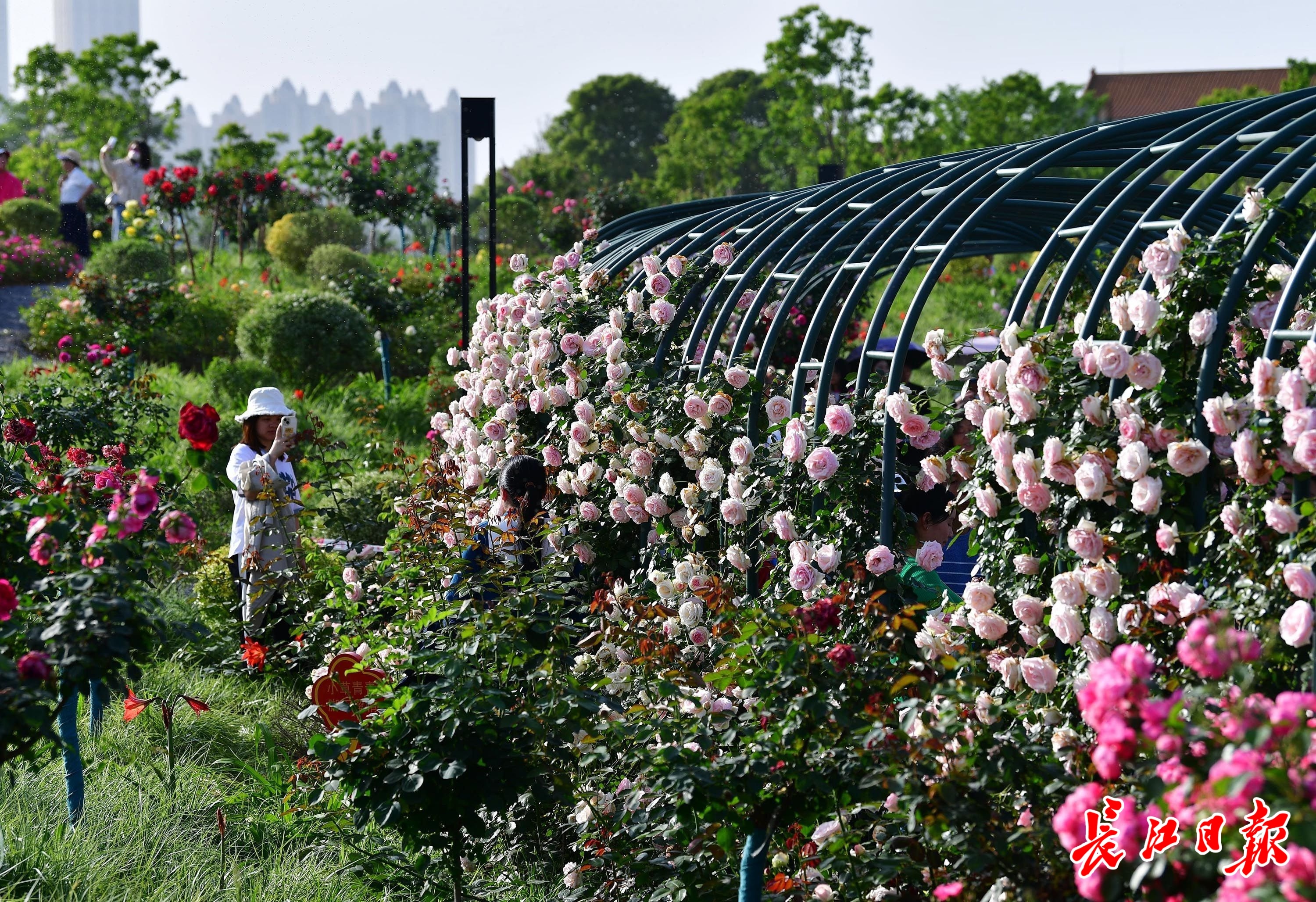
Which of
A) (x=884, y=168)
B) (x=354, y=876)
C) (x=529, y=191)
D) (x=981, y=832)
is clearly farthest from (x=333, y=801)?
(x=529, y=191)

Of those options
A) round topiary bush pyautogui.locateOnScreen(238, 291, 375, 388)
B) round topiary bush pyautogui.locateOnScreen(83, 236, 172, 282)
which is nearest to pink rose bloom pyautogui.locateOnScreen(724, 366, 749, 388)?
round topiary bush pyautogui.locateOnScreen(238, 291, 375, 388)

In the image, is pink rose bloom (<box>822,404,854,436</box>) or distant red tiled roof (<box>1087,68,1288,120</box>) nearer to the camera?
pink rose bloom (<box>822,404,854,436</box>)

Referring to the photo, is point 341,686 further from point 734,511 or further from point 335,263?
point 335,263

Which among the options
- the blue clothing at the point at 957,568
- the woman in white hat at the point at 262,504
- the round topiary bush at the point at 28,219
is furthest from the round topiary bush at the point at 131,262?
the blue clothing at the point at 957,568

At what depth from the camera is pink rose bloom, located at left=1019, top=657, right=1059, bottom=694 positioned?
249 centimetres

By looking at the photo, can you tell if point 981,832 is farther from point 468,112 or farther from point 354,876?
point 468,112

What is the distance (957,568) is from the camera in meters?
4.15

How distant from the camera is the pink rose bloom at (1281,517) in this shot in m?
1.98

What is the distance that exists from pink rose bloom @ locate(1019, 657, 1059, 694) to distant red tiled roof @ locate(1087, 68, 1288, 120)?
48552 millimetres

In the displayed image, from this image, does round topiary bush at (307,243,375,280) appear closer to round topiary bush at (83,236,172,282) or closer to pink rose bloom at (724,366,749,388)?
round topiary bush at (83,236,172,282)

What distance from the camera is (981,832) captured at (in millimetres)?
2023

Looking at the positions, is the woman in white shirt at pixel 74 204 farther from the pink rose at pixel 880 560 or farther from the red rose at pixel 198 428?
the pink rose at pixel 880 560

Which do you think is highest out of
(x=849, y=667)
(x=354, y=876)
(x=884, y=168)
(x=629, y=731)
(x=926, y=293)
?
(x=884, y=168)

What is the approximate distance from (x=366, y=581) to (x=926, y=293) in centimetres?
267
